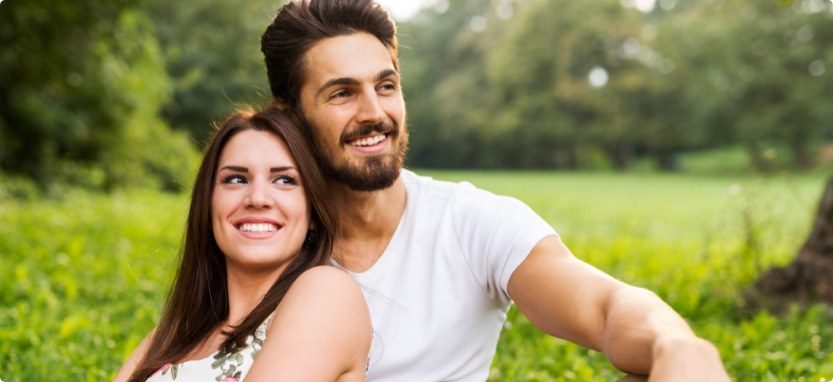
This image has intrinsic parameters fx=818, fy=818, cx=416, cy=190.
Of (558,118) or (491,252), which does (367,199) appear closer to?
(491,252)

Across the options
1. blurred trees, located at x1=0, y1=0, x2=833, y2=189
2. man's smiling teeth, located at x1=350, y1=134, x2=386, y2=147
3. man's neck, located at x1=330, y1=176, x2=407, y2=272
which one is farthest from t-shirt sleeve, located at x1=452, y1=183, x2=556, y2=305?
blurred trees, located at x1=0, y1=0, x2=833, y2=189

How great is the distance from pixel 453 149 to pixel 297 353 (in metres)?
47.9

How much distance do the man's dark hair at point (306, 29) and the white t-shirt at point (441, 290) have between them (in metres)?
0.71

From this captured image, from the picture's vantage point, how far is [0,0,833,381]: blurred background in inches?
188

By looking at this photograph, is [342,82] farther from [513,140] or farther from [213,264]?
[513,140]

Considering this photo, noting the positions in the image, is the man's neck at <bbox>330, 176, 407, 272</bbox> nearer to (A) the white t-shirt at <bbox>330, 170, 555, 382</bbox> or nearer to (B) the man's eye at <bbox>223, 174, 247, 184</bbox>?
(A) the white t-shirt at <bbox>330, 170, 555, 382</bbox>

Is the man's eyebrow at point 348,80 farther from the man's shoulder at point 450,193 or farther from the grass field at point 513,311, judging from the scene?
the grass field at point 513,311

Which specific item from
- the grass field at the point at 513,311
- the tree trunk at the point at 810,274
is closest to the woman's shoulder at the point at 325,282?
the grass field at the point at 513,311

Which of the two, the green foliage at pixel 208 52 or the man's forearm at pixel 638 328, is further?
the green foliage at pixel 208 52

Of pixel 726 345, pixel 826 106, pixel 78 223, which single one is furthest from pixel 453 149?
pixel 726 345

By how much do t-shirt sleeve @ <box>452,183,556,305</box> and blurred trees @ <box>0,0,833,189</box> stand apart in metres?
3.70

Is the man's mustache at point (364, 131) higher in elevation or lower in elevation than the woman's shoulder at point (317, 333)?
higher

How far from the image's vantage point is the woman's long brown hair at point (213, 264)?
2568 millimetres

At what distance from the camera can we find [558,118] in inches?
1757
